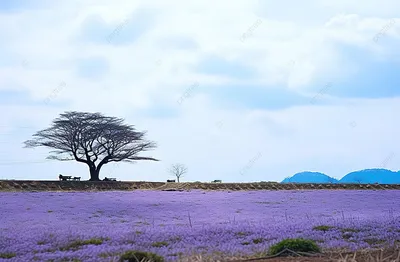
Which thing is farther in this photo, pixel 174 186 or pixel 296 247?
pixel 174 186

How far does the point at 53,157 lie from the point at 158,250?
46381 mm

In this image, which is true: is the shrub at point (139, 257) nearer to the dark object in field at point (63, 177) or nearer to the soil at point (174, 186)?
the soil at point (174, 186)

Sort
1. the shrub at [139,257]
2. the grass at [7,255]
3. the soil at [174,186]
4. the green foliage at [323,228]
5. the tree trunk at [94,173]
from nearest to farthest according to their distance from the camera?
the shrub at [139,257] < the grass at [7,255] < the green foliage at [323,228] < the soil at [174,186] < the tree trunk at [94,173]

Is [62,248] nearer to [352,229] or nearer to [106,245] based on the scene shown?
[106,245]

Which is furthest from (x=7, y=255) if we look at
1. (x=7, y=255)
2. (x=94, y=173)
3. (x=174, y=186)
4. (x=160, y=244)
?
(x=94, y=173)

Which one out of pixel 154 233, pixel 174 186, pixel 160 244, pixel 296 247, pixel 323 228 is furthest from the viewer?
pixel 174 186

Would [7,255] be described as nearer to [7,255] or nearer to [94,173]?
[7,255]

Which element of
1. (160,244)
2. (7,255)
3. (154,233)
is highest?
(154,233)

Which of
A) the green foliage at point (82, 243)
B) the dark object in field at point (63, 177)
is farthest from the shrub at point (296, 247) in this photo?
the dark object in field at point (63, 177)

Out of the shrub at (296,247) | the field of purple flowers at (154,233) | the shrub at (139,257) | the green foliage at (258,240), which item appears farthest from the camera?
the green foliage at (258,240)

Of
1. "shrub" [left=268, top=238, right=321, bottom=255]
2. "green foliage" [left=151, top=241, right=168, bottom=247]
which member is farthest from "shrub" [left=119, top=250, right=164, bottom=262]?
"green foliage" [left=151, top=241, right=168, bottom=247]

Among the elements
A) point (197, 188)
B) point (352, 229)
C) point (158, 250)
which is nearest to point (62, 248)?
point (158, 250)

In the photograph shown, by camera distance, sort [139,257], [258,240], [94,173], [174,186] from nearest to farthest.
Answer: [139,257] < [258,240] < [174,186] < [94,173]

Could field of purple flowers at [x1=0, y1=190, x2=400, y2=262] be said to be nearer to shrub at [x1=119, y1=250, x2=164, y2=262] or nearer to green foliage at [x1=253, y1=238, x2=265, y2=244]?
green foliage at [x1=253, y1=238, x2=265, y2=244]
